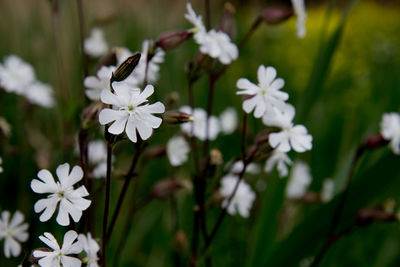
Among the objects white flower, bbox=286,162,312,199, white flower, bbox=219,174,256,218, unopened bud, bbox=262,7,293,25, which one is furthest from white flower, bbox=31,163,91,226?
white flower, bbox=286,162,312,199

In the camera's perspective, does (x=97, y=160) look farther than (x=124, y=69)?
Yes

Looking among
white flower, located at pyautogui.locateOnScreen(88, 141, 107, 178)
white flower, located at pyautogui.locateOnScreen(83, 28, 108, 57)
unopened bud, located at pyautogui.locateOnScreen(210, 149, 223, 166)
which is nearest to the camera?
unopened bud, located at pyautogui.locateOnScreen(210, 149, 223, 166)

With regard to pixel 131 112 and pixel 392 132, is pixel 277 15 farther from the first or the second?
pixel 131 112

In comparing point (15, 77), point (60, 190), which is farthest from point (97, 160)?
point (60, 190)

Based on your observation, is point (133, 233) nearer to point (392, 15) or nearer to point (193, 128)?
point (193, 128)

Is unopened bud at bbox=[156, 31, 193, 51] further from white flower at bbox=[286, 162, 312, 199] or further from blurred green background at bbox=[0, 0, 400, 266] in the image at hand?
white flower at bbox=[286, 162, 312, 199]

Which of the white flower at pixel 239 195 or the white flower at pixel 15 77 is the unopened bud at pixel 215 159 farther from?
the white flower at pixel 15 77

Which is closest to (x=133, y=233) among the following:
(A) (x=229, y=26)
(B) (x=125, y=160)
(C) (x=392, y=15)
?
(B) (x=125, y=160)

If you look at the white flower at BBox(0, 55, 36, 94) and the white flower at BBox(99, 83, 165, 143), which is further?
the white flower at BBox(0, 55, 36, 94)
